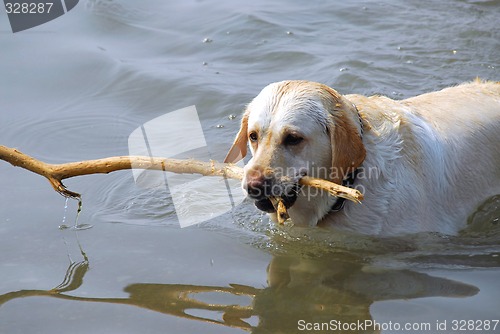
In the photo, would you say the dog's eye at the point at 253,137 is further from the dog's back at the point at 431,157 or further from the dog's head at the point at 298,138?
the dog's back at the point at 431,157

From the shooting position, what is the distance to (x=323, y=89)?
5621 mm

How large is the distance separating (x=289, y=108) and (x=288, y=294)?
51.1 inches

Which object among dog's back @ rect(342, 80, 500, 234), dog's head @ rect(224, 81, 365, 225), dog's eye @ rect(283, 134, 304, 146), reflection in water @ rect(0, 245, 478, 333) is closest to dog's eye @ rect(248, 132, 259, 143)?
dog's head @ rect(224, 81, 365, 225)

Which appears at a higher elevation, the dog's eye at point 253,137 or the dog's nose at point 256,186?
the dog's eye at point 253,137

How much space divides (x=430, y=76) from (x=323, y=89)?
14.8 feet

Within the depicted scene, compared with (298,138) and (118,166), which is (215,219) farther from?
(298,138)

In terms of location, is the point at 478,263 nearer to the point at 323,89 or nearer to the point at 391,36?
the point at 323,89

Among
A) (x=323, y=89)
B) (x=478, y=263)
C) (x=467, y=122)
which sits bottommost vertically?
(x=478, y=263)

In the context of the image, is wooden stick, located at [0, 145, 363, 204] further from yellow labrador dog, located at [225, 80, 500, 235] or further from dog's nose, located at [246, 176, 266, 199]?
dog's nose, located at [246, 176, 266, 199]

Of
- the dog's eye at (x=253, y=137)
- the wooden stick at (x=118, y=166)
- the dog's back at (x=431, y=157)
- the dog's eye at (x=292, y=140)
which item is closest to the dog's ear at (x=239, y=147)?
the wooden stick at (x=118, y=166)

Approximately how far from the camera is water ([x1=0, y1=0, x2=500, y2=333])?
5383mm

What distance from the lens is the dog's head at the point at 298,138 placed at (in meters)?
5.37

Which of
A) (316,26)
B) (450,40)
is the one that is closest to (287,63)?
(316,26)

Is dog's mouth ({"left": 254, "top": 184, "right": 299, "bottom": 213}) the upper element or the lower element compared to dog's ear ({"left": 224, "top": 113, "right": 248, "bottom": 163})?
lower
